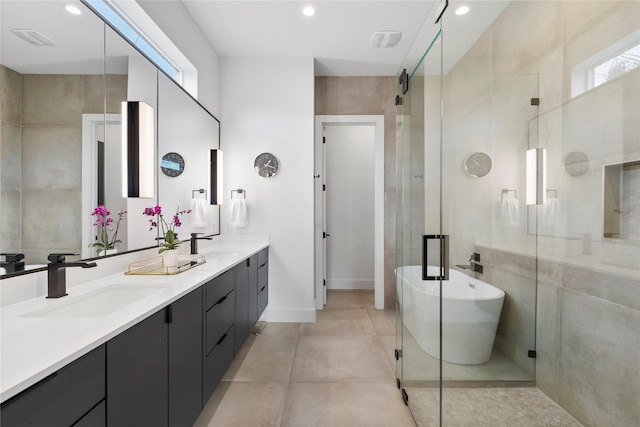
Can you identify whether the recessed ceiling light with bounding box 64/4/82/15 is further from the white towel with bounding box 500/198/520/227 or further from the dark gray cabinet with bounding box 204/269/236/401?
the white towel with bounding box 500/198/520/227

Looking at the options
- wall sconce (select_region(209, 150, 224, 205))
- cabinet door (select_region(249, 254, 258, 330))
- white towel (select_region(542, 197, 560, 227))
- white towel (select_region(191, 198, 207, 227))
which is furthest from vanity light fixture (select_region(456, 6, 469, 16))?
wall sconce (select_region(209, 150, 224, 205))

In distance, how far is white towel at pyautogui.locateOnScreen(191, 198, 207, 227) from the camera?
102 inches

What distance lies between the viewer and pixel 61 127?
1.32 meters

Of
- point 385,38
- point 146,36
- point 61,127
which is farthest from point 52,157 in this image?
point 385,38

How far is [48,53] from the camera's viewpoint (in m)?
1.29

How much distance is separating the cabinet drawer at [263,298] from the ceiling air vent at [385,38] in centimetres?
279

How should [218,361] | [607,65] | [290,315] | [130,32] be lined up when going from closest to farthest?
[607,65], [218,361], [130,32], [290,315]

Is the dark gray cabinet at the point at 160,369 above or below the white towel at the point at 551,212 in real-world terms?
below

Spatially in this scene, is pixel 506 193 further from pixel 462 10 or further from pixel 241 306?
pixel 241 306

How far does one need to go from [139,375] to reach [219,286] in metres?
0.79

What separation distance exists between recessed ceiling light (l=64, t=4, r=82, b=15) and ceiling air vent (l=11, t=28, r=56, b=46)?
199 mm

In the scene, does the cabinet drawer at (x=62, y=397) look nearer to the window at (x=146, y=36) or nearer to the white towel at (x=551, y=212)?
the window at (x=146, y=36)

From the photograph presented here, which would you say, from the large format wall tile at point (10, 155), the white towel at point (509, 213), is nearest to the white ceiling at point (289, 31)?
the large format wall tile at point (10, 155)

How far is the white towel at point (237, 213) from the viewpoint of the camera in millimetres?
3201
